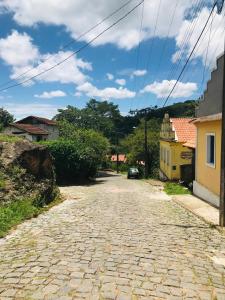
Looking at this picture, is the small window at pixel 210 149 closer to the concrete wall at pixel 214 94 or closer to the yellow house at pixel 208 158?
the yellow house at pixel 208 158

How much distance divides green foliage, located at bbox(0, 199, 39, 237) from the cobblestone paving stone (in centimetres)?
31

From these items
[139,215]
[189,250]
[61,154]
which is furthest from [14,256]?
[61,154]

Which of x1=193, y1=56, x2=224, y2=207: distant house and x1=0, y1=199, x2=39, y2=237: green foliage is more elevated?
x1=193, y1=56, x2=224, y2=207: distant house

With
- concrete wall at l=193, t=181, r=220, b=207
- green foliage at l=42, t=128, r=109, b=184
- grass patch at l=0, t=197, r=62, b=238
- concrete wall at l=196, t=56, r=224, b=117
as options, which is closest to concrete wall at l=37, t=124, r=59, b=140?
green foliage at l=42, t=128, r=109, b=184

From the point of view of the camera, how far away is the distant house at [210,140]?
1399cm

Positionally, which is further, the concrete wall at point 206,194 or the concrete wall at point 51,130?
the concrete wall at point 51,130

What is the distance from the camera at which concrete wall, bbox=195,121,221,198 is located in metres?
14.3

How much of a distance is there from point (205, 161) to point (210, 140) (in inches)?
40.1

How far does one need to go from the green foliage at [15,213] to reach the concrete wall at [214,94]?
7.69 meters

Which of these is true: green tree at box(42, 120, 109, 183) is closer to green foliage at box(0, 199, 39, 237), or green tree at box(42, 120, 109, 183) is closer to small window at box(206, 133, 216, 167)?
small window at box(206, 133, 216, 167)

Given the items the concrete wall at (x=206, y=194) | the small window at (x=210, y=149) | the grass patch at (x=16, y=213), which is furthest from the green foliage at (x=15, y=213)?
the small window at (x=210, y=149)

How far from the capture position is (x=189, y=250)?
26.5 ft

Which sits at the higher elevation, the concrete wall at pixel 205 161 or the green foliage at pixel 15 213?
the concrete wall at pixel 205 161

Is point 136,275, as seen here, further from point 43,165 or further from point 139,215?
point 43,165
